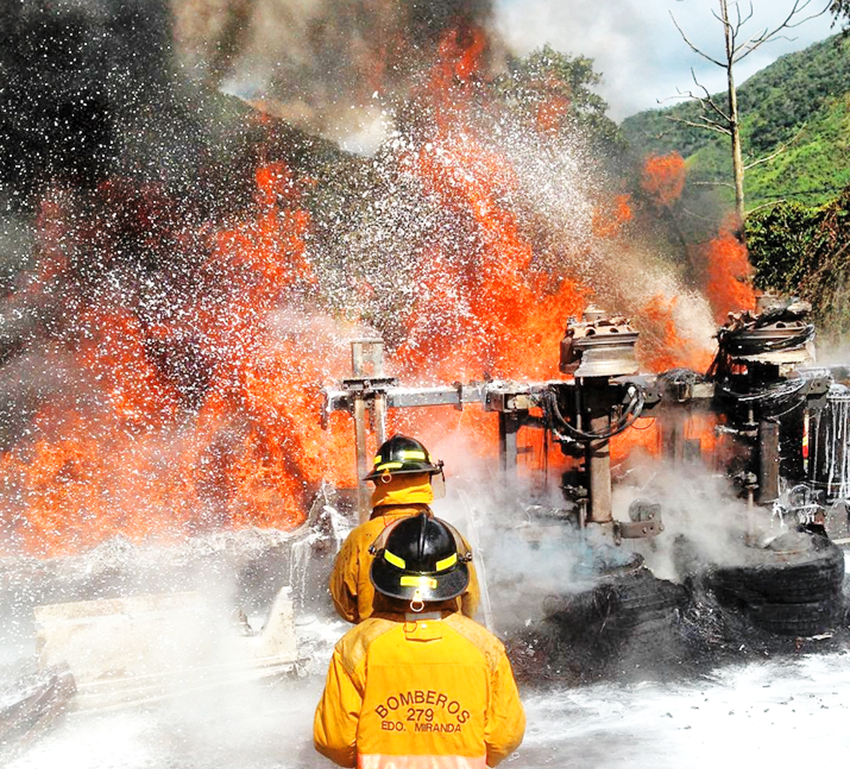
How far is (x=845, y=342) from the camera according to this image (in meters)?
14.7

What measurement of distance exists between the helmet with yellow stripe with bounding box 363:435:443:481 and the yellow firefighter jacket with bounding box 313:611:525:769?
1639 millimetres

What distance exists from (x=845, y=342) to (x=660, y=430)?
7659 mm

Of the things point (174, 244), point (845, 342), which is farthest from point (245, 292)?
point (845, 342)

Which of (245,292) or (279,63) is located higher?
(279,63)

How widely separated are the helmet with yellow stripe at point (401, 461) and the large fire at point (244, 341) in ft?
25.0

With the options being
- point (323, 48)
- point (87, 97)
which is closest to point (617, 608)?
point (87, 97)

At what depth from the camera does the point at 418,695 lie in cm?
292

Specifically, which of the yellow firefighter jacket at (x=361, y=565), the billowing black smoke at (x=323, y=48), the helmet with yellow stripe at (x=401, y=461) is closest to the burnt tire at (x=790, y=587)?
the yellow firefighter jacket at (x=361, y=565)

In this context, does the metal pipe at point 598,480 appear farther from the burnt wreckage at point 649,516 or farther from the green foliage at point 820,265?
the green foliage at point 820,265

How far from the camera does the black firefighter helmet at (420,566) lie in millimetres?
2925

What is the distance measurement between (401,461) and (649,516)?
379 centimetres

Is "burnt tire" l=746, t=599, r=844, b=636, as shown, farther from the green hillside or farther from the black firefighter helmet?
the green hillside

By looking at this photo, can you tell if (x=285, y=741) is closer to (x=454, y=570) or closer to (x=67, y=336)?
(x=454, y=570)

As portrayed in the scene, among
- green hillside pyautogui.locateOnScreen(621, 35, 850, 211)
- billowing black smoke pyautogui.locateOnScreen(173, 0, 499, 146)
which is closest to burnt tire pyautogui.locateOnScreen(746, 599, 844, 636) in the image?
→ billowing black smoke pyautogui.locateOnScreen(173, 0, 499, 146)
